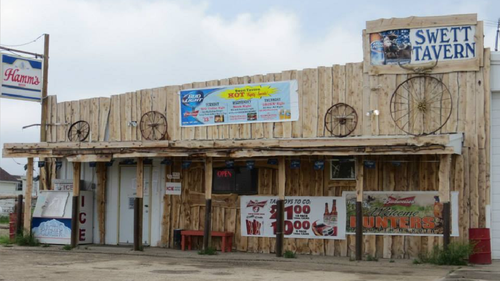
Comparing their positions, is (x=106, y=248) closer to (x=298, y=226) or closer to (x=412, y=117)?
(x=298, y=226)

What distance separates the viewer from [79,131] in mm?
21453

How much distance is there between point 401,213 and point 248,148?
4031 millimetres

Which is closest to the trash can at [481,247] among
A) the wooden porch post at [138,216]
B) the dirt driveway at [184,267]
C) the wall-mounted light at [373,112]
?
the dirt driveway at [184,267]

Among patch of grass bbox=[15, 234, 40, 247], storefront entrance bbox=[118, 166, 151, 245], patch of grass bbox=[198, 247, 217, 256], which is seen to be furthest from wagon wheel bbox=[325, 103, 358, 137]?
patch of grass bbox=[15, 234, 40, 247]

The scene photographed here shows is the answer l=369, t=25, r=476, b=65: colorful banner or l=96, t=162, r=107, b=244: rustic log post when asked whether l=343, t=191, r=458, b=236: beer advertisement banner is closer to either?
l=369, t=25, r=476, b=65: colorful banner

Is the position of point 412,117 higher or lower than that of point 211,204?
higher

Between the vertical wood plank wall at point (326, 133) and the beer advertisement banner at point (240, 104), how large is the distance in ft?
0.56

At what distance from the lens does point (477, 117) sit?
54.2 feet

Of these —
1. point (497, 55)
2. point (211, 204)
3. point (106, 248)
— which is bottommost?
point (106, 248)

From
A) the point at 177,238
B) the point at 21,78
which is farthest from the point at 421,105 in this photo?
the point at 21,78

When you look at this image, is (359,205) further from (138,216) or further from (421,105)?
(138,216)

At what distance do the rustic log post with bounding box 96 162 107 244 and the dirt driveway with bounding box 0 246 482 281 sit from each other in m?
1.73

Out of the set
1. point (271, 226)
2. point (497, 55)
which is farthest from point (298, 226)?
point (497, 55)

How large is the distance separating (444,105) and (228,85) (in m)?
5.84
